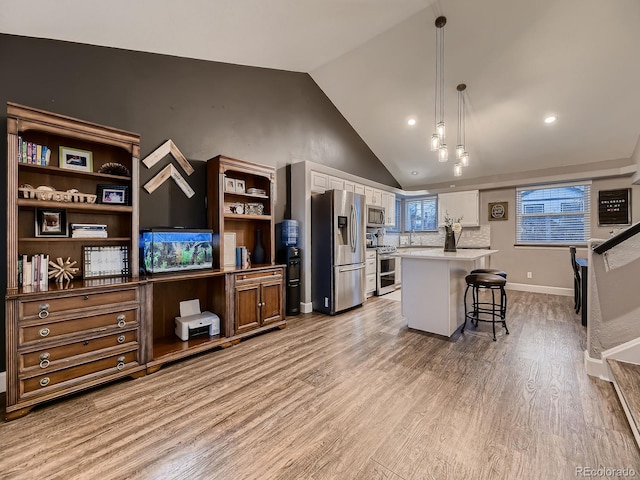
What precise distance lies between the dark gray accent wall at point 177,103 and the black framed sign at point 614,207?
5.01 m

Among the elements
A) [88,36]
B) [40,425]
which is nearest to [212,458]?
[40,425]

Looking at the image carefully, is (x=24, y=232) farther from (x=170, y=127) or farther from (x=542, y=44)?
(x=542, y=44)

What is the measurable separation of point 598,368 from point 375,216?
376cm

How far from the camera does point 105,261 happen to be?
2.44 metres

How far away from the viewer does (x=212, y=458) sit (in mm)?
1451

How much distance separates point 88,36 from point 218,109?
→ 1.30m

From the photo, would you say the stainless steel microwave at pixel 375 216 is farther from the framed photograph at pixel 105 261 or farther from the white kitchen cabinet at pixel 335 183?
the framed photograph at pixel 105 261

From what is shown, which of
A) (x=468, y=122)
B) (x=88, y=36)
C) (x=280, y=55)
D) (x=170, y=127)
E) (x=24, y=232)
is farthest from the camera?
(x=468, y=122)

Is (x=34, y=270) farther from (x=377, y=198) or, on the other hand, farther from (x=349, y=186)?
(x=377, y=198)

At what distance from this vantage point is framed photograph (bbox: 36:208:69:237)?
2.14m

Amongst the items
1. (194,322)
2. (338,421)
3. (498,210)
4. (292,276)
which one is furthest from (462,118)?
(194,322)

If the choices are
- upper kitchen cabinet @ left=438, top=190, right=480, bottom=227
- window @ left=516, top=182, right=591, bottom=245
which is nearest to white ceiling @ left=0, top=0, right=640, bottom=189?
window @ left=516, top=182, right=591, bottom=245

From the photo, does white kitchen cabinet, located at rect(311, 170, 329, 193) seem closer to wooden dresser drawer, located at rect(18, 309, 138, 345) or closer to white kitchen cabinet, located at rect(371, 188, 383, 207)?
white kitchen cabinet, located at rect(371, 188, 383, 207)

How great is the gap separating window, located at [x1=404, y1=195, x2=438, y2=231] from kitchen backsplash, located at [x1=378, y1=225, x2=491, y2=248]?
0.20 m
